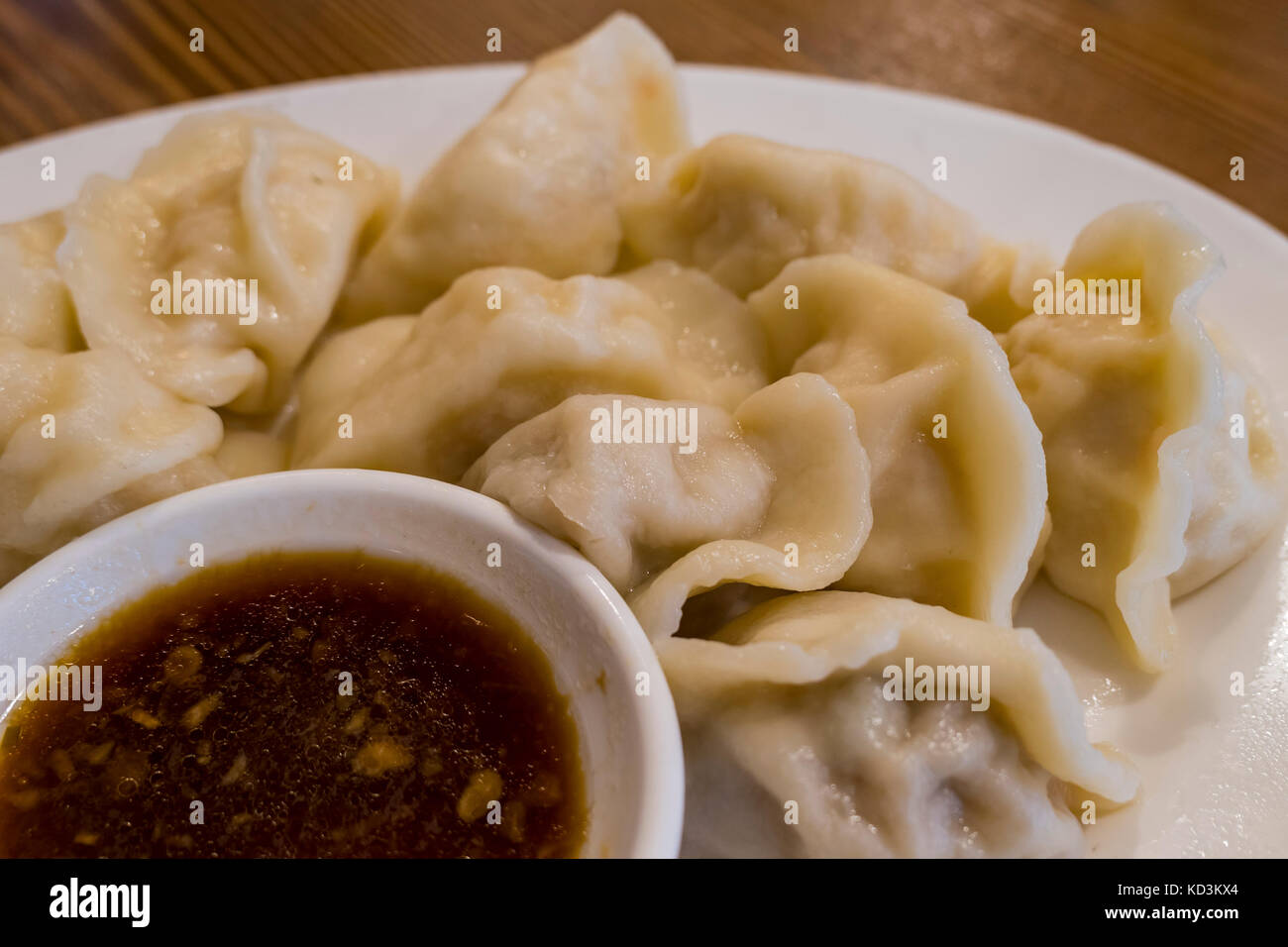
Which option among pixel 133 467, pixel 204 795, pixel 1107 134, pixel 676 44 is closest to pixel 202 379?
pixel 133 467

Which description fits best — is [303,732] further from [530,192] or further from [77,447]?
[530,192]

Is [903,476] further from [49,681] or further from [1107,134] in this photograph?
[1107,134]
